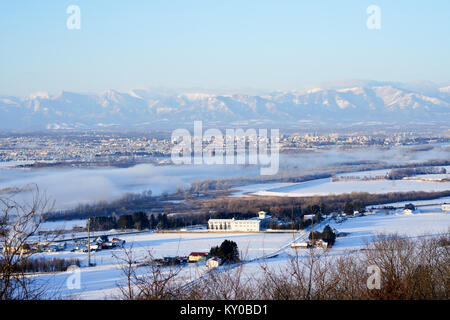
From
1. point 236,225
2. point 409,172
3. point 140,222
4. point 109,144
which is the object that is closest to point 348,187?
point 409,172

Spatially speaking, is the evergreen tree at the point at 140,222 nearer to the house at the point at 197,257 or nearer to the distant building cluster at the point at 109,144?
the house at the point at 197,257

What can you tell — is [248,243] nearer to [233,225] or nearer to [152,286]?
[233,225]

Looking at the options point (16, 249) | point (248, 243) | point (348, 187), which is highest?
point (16, 249)

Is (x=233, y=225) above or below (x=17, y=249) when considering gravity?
below

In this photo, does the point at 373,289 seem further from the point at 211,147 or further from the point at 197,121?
the point at 197,121

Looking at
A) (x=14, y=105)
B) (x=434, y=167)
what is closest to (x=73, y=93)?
(x=14, y=105)

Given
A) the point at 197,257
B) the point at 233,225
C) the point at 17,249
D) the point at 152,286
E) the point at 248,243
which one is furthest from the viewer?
the point at 233,225

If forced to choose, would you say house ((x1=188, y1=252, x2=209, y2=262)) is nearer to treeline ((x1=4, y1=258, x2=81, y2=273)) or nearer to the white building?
treeline ((x1=4, y1=258, x2=81, y2=273))

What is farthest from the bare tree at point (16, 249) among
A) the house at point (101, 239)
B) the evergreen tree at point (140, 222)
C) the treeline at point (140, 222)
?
the evergreen tree at point (140, 222)
